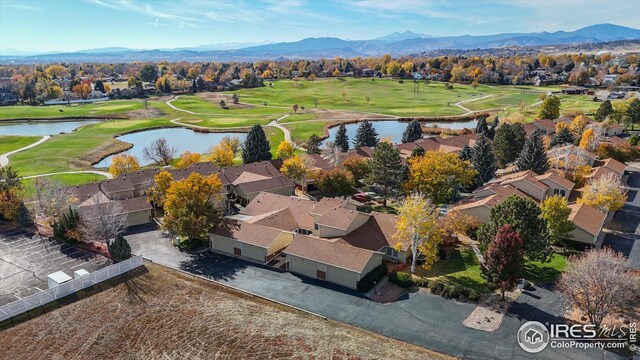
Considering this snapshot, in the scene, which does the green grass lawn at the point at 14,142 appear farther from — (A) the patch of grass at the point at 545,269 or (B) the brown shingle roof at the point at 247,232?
(A) the patch of grass at the point at 545,269

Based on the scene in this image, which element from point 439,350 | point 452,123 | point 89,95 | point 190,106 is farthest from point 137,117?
point 439,350

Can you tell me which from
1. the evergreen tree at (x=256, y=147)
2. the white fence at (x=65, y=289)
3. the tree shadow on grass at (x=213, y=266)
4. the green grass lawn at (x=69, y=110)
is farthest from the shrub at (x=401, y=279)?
the green grass lawn at (x=69, y=110)

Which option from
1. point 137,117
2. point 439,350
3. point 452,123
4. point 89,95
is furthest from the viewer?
point 89,95

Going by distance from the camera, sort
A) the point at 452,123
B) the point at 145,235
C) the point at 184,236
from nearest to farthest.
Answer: the point at 184,236
the point at 145,235
the point at 452,123

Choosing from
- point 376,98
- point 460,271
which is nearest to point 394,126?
point 376,98

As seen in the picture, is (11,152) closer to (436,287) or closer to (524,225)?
(436,287)

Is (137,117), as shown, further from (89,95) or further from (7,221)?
(7,221)

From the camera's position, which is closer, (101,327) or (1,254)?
(101,327)
